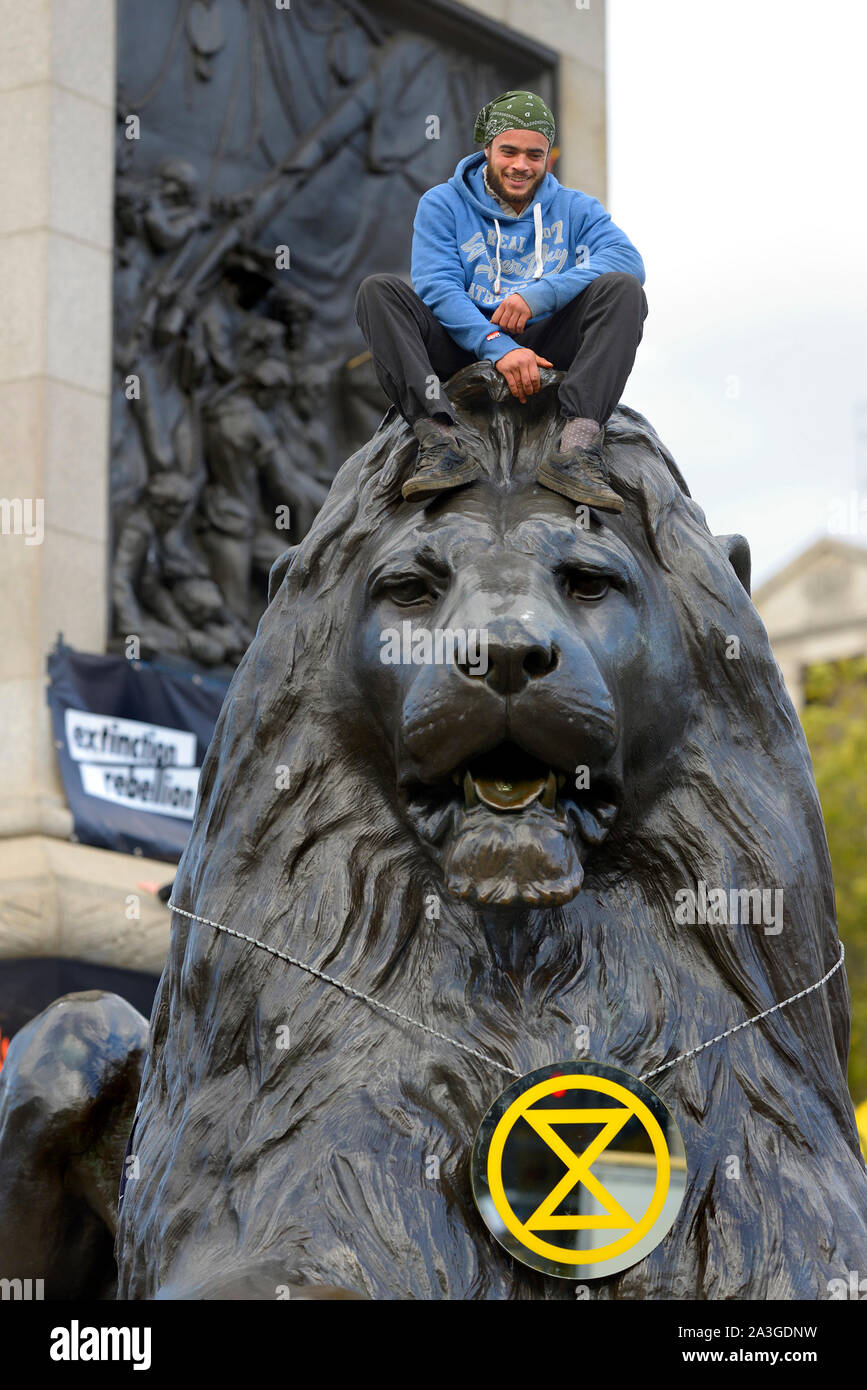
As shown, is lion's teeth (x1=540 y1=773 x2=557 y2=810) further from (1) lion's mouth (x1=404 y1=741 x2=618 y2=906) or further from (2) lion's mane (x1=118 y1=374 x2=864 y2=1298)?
(2) lion's mane (x1=118 y1=374 x2=864 y2=1298)

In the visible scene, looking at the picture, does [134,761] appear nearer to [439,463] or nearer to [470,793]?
[439,463]

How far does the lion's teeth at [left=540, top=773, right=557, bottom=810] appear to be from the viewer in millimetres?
3068

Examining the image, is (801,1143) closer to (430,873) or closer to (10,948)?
(430,873)

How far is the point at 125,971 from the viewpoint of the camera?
12.7 metres

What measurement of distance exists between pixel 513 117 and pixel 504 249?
22 centimetres

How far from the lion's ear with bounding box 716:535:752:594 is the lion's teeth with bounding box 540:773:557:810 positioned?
680mm

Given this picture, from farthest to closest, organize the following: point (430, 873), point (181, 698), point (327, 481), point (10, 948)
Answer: point (327, 481) < point (181, 698) < point (10, 948) < point (430, 873)

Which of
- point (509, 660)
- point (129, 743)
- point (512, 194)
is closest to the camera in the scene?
point (509, 660)

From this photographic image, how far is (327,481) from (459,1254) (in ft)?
44.7

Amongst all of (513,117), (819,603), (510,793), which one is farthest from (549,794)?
(819,603)

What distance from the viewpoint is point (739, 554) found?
3596 mm

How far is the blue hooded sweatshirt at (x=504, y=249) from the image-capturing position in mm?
3479

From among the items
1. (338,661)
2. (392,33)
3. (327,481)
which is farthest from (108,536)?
(338,661)

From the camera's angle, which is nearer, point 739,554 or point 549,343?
point 549,343
